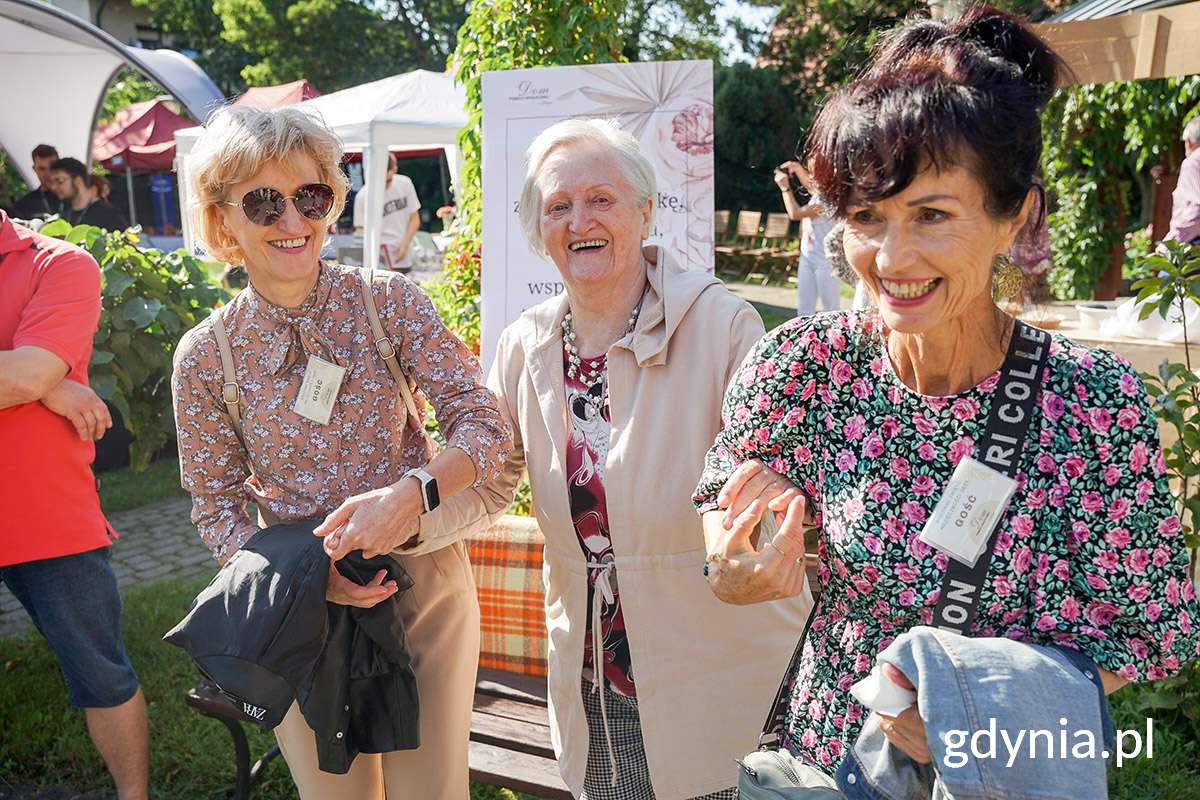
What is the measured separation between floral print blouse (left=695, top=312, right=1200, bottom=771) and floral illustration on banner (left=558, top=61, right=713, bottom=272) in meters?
2.30

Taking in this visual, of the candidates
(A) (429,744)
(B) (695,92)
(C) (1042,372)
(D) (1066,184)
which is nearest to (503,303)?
(B) (695,92)

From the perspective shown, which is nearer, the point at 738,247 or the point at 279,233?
the point at 279,233

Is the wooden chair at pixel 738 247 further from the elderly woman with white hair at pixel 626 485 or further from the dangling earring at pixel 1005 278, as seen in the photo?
the dangling earring at pixel 1005 278

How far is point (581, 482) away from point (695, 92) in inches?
84.4

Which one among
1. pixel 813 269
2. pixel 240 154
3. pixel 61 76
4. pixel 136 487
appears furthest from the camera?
pixel 61 76

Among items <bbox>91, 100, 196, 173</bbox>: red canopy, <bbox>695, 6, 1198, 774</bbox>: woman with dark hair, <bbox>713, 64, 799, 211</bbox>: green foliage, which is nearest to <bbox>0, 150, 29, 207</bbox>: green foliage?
<bbox>91, 100, 196, 173</bbox>: red canopy

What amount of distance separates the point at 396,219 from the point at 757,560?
10483 millimetres

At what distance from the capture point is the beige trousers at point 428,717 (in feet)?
6.90

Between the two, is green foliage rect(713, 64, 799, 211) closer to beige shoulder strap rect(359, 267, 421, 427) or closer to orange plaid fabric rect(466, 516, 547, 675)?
orange plaid fabric rect(466, 516, 547, 675)

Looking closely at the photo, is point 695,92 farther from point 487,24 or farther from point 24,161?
point 24,161

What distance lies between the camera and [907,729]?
4.16ft

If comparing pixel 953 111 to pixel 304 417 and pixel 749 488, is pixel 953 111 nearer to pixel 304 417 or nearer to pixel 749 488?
pixel 749 488

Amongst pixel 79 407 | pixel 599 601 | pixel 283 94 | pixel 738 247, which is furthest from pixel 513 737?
pixel 738 247

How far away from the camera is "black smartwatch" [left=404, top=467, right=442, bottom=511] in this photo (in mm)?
1890
